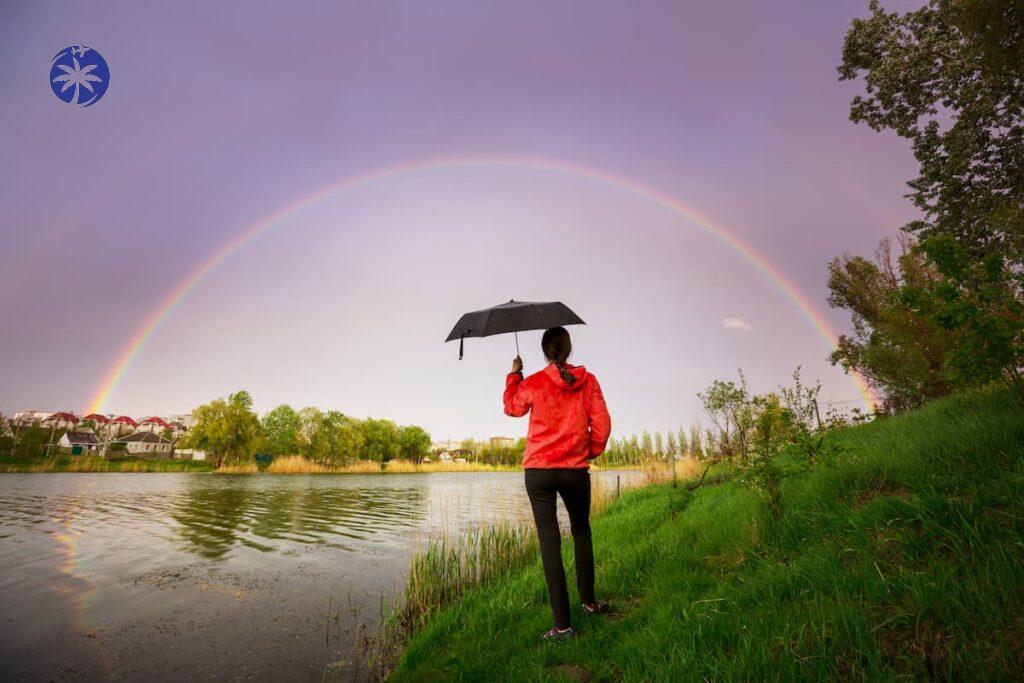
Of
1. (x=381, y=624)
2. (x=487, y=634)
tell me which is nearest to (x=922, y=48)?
(x=487, y=634)

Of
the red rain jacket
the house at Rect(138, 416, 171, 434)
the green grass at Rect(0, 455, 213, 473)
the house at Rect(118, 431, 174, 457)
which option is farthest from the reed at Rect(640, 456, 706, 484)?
the house at Rect(138, 416, 171, 434)

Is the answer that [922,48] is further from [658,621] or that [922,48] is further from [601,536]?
[658,621]

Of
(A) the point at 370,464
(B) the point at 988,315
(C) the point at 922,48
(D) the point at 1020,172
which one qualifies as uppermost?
(C) the point at 922,48

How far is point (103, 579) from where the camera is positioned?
328 inches

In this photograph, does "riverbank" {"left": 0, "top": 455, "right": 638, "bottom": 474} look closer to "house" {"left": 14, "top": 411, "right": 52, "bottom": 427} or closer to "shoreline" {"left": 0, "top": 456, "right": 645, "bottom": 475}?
"shoreline" {"left": 0, "top": 456, "right": 645, "bottom": 475}

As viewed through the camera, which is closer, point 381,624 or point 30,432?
point 381,624

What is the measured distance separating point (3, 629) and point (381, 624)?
4.99 meters

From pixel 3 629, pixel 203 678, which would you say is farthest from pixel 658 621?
pixel 3 629

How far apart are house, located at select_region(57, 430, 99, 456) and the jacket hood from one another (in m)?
90.7

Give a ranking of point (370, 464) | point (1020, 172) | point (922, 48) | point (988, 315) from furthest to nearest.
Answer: point (370, 464) < point (922, 48) < point (1020, 172) < point (988, 315)

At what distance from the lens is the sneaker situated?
3830 mm

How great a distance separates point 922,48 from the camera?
45.5 ft

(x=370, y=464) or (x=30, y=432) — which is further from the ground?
(x=30, y=432)

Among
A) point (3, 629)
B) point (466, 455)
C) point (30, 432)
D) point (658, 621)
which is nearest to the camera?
point (658, 621)
